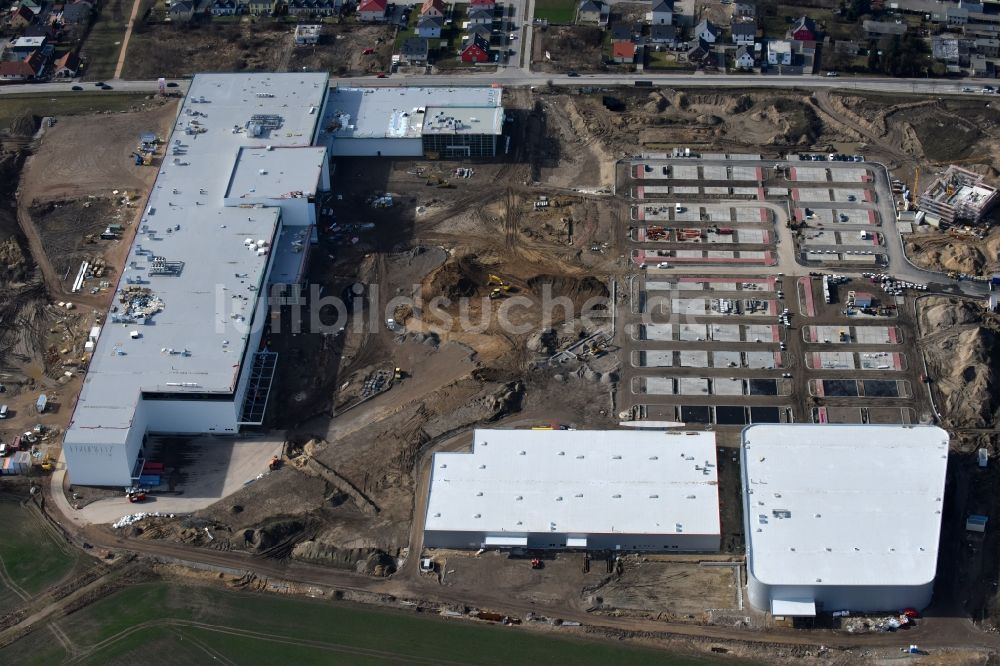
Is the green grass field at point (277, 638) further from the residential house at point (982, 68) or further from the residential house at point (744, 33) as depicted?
the residential house at point (982, 68)

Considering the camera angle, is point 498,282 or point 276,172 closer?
point 498,282

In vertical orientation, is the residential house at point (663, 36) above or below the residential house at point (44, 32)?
above

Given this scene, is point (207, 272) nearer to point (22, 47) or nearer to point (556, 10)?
point (22, 47)

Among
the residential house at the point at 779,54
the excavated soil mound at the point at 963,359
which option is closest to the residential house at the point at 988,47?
the residential house at the point at 779,54

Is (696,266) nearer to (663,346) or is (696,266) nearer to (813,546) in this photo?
(663,346)

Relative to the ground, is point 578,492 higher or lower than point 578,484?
lower

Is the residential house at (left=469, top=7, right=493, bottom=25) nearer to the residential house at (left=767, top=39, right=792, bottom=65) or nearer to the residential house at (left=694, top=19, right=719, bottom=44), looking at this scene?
the residential house at (left=694, top=19, right=719, bottom=44)

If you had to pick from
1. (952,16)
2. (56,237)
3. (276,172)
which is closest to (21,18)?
(56,237)
